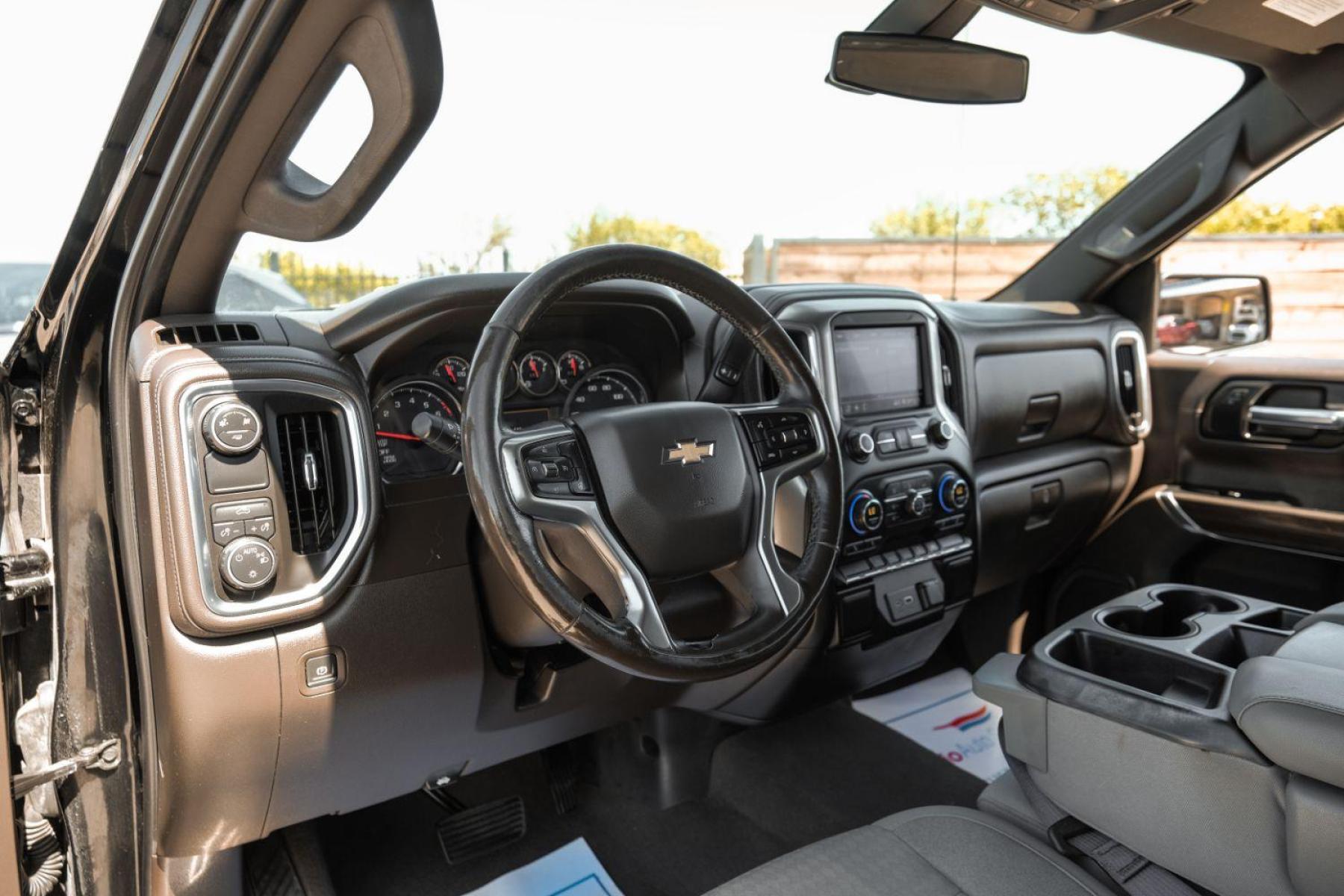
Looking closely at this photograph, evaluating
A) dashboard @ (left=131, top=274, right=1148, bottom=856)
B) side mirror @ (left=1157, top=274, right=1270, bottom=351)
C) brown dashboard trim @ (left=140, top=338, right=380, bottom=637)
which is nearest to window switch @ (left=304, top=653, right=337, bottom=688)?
dashboard @ (left=131, top=274, right=1148, bottom=856)

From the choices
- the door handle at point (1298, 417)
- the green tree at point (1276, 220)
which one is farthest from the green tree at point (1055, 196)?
the door handle at point (1298, 417)

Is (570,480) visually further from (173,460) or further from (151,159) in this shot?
(151,159)

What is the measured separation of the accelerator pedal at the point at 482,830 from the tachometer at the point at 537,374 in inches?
40.7

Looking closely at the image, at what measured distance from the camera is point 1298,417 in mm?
2447

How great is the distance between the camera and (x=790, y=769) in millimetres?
2387

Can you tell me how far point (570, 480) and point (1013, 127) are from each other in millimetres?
4712

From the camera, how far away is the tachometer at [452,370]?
1696 mm

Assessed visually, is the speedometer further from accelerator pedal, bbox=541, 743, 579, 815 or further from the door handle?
the door handle

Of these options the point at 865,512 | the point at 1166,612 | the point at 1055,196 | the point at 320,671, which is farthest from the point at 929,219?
the point at 320,671

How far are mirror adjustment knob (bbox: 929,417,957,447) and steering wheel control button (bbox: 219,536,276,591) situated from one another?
4.79 ft

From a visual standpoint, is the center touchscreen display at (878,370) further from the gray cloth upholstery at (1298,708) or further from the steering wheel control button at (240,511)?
the steering wheel control button at (240,511)

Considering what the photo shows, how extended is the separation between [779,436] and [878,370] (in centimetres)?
70

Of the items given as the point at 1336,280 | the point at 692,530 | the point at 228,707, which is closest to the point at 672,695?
the point at 692,530

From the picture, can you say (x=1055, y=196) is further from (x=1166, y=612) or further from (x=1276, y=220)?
(x=1166, y=612)
